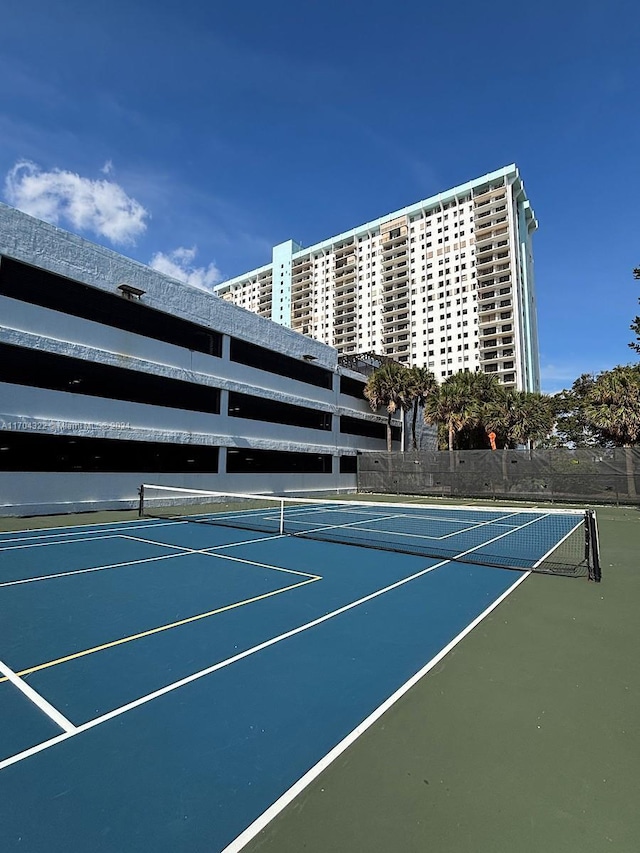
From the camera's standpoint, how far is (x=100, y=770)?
328 cm

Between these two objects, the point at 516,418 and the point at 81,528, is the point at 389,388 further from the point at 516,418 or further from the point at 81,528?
the point at 81,528

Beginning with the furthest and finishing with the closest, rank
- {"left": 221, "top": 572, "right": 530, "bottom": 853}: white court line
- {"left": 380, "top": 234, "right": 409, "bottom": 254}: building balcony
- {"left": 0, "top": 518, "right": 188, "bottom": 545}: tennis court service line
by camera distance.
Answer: {"left": 380, "top": 234, "right": 409, "bottom": 254}: building balcony
{"left": 0, "top": 518, "right": 188, "bottom": 545}: tennis court service line
{"left": 221, "top": 572, "right": 530, "bottom": 853}: white court line

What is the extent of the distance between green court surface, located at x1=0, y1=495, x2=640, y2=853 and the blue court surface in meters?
0.27

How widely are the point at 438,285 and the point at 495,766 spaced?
98.8 meters

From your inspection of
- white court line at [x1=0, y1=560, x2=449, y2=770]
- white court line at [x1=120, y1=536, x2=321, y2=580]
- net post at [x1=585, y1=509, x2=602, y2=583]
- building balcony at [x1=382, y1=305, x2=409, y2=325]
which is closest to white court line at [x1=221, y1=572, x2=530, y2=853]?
white court line at [x1=0, y1=560, x2=449, y2=770]

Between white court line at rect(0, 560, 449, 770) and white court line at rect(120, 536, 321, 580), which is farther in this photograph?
white court line at rect(120, 536, 321, 580)

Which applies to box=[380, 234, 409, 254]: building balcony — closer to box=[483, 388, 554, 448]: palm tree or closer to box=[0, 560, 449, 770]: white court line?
box=[483, 388, 554, 448]: palm tree

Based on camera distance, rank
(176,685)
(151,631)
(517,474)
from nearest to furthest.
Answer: (176,685) → (151,631) → (517,474)

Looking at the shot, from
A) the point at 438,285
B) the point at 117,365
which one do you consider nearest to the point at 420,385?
the point at 117,365

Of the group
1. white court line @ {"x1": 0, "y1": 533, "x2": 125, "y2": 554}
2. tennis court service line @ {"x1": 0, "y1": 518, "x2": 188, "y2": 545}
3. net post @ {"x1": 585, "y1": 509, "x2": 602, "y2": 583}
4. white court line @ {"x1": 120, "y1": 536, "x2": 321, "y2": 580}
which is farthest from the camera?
tennis court service line @ {"x1": 0, "y1": 518, "x2": 188, "y2": 545}

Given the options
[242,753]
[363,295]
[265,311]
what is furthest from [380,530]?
[265,311]

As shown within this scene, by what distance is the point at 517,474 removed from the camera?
29469mm

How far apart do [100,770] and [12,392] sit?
61.4 feet

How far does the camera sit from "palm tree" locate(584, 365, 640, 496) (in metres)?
29.5
